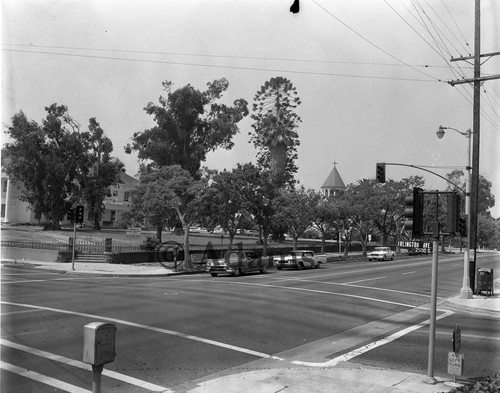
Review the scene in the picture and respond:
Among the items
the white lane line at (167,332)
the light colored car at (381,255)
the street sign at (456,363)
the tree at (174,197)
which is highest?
the tree at (174,197)

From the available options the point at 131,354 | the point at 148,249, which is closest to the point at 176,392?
the point at 131,354

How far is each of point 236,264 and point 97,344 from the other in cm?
2399

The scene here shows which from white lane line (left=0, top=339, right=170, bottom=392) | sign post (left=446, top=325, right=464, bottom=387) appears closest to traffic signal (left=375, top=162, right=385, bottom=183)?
sign post (left=446, top=325, right=464, bottom=387)

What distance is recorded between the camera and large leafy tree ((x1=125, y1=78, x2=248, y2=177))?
54250 millimetres

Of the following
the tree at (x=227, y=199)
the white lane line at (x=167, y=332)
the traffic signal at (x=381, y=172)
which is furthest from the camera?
the tree at (x=227, y=199)

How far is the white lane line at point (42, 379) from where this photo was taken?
708 centimetres

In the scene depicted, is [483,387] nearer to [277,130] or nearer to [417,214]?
[417,214]

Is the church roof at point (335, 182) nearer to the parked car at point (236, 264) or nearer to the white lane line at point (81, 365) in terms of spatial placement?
the parked car at point (236, 264)

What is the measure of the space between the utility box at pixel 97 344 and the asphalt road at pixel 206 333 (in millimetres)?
2486

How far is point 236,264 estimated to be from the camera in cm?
2886

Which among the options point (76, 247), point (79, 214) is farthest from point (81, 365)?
point (76, 247)

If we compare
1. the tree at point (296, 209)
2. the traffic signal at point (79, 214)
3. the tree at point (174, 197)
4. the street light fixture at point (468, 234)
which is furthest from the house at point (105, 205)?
the street light fixture at point (468, 234)

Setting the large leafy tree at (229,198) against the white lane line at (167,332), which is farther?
the large leafy tree at (229,198)

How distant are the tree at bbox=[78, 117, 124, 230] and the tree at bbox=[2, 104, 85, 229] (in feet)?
3.31
